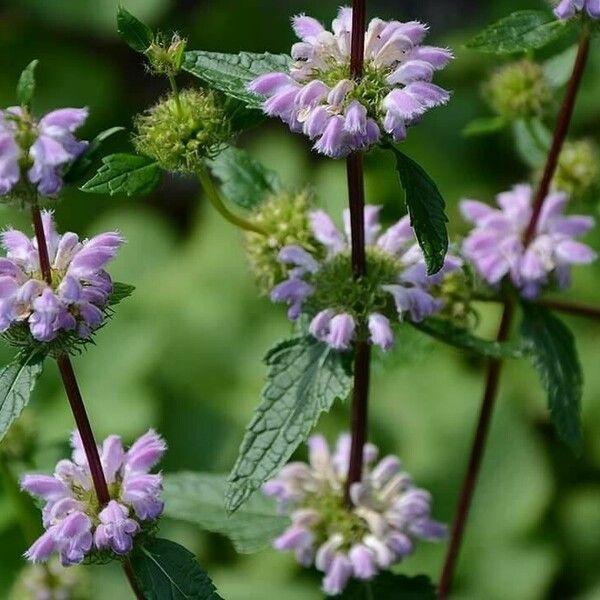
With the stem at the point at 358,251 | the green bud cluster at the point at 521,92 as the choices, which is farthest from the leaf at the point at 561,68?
the stem at the point at 358,251

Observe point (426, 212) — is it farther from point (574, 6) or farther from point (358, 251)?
point (574, 6)

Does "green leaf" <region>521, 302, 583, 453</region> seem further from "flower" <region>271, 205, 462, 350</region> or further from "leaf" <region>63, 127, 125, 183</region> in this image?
"leaf" <region>63, 127, 125, 183</region>

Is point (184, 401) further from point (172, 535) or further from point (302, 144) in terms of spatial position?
point (302, 144)

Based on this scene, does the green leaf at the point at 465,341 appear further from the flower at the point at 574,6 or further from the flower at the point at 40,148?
the flower at the point at 40,148

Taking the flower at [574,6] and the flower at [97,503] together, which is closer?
the flower at [97,503]

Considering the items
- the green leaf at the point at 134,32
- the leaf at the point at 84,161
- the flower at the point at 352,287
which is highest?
the green leaf at the point at 134,32

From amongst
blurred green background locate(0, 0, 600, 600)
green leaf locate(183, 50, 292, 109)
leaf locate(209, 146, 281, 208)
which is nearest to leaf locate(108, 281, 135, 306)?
green leaf locate(183, 50, 292, 109)

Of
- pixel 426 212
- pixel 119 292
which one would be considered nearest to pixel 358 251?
pixel 426 212
